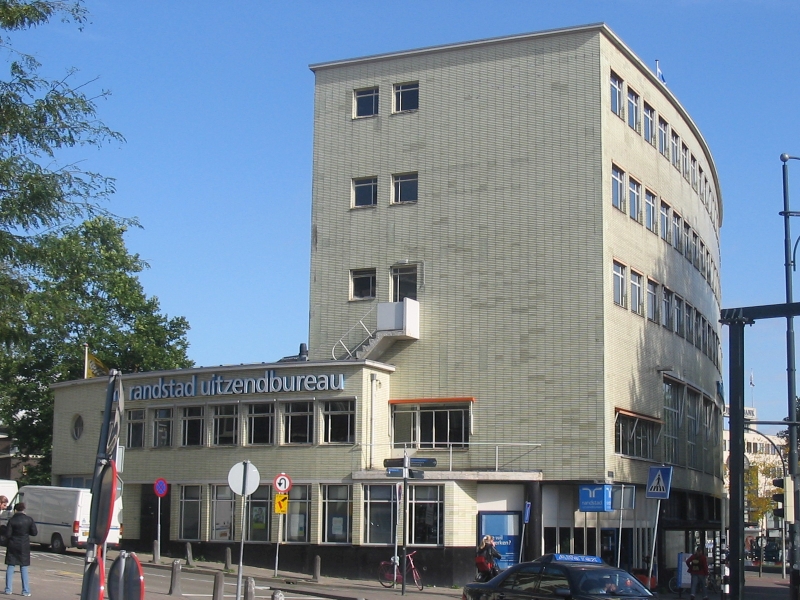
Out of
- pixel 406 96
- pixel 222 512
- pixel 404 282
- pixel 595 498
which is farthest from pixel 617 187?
pixel 222 512

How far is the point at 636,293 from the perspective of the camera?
1570 inches

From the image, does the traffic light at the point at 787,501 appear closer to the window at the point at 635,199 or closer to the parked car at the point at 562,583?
the parked car at the point at 562,583

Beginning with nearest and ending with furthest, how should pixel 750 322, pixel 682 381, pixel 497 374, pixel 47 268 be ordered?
1. pixel 47 268
2. pixel 750 322
3. pixel 497 374
4. pixel 682 381

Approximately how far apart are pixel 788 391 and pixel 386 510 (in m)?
13.0

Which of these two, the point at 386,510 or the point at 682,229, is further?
the point at 682,229

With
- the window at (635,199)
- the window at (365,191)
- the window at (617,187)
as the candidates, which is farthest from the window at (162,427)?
the window at (635,199)

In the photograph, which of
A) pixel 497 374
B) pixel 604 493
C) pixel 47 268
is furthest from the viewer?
pixel 497 374

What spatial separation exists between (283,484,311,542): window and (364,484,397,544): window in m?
2.10

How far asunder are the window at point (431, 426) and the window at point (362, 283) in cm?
453

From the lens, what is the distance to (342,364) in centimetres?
3631

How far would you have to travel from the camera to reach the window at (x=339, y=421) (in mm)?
36219

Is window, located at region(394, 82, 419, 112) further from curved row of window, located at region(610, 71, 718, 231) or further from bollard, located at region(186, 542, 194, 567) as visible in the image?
bollard, located at region(186, 542, 194, 567)

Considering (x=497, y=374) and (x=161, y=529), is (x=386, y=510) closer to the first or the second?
(x=497, y=374)

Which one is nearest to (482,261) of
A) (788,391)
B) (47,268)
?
(788,391)
